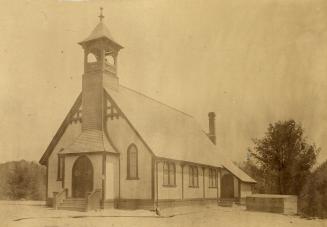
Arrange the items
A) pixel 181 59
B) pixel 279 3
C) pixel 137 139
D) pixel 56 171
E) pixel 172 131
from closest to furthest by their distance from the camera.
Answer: pixel 279 3, pixel 181 59, pixel 172 131, pixel 137 139, pixel 56 171

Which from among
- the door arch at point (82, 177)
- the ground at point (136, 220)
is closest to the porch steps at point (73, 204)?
the door arch at point (82, 177)

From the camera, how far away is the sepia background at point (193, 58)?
12.0 meters

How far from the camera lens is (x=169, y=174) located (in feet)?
56.2

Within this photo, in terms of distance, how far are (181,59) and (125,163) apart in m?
5.46

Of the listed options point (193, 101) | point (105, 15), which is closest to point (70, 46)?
point (105, 15)

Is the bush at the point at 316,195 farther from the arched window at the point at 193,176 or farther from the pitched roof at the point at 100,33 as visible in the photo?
the pitched roof at the point at 100,33

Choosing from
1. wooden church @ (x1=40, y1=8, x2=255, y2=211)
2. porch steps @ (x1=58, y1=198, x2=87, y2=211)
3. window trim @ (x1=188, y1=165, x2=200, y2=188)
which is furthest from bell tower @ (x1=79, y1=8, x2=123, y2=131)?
window trim @ (x1=188, y1=165, x2=200, y2=188)

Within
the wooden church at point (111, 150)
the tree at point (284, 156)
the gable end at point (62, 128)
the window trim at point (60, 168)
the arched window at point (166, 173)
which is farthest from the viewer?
the window trim at point (60, 168)

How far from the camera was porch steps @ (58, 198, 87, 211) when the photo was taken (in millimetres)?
15777

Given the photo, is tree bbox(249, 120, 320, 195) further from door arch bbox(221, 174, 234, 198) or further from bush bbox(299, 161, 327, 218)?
door arch bbox(221, 174, 234, 198)

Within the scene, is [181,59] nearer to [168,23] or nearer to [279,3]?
[168,23]

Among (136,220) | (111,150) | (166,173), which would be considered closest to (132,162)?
(111,150)

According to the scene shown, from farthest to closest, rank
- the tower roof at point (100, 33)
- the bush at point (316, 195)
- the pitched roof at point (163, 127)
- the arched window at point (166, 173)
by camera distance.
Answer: the arched window at point (166, 173), the pitched roof at point (163, 127), the tower roof at point (100, 33), the bush at point (316, 195)

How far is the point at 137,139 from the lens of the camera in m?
16.3
